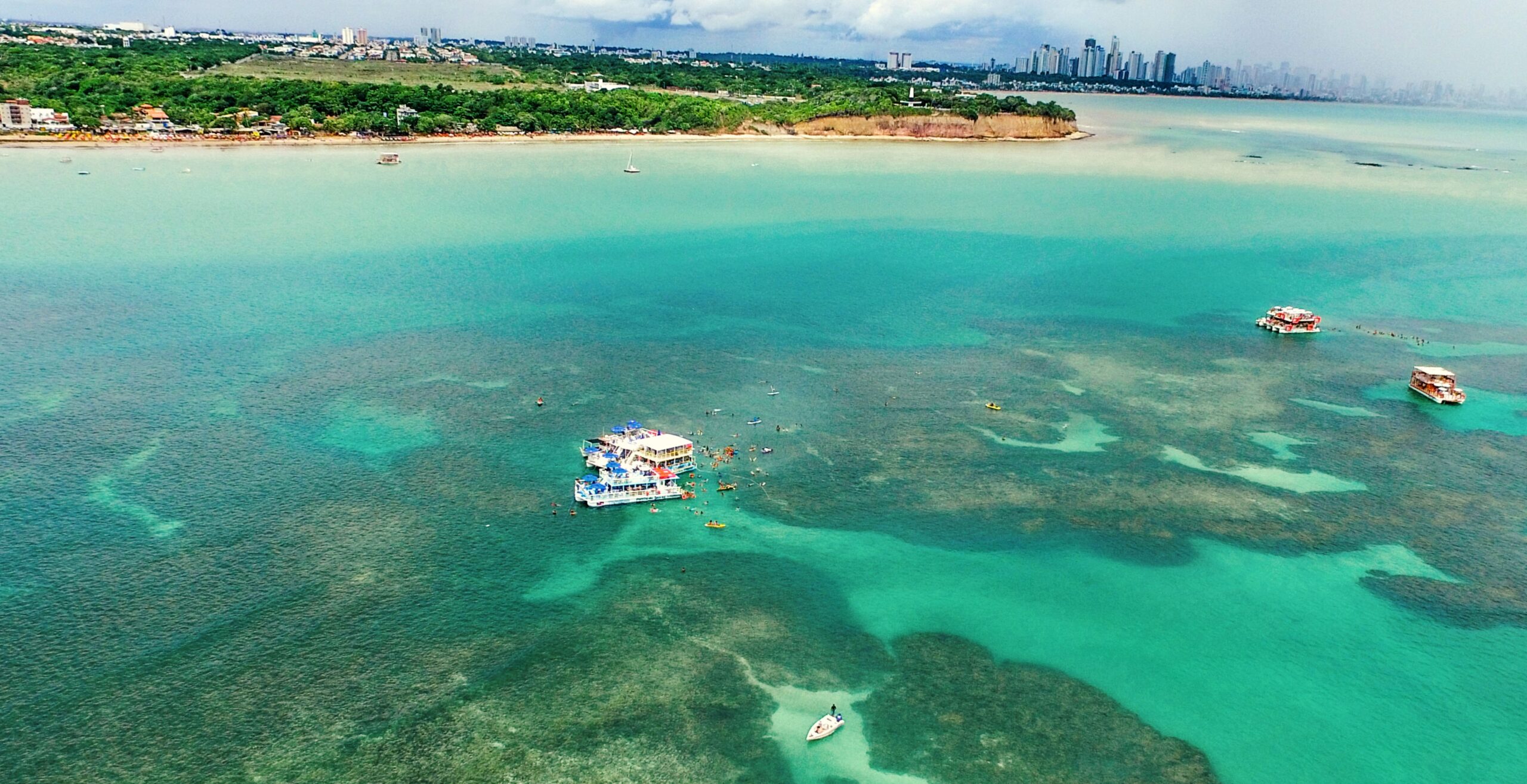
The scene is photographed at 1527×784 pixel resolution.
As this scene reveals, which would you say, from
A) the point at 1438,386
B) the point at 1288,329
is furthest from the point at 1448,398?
the point at 1288,329

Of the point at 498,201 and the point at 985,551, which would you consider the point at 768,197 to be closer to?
the point at 498,201

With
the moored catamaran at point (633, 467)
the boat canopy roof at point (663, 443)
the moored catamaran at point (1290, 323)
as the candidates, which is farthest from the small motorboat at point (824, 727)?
the moored catamaran at point (1290, 323)

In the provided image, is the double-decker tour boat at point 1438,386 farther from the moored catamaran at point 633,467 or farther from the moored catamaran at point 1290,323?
the moored catamaran at point 633,467

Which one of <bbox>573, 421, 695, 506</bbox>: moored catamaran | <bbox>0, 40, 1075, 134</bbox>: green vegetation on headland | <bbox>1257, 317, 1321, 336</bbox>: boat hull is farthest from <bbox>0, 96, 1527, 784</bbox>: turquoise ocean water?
<bbox>0, 40, 1075, 134</bbox>: green vegetation on headland

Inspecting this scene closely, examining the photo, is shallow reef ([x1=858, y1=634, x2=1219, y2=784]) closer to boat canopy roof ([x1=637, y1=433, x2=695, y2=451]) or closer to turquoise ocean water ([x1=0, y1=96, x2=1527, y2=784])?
turquoise ocean water ([x1=0, y1=96, x2=1527, y2=784])

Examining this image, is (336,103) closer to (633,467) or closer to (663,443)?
(663,443)

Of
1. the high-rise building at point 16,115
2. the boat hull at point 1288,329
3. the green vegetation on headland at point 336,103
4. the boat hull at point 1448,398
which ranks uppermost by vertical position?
the green vegetation on headland at point 336,103

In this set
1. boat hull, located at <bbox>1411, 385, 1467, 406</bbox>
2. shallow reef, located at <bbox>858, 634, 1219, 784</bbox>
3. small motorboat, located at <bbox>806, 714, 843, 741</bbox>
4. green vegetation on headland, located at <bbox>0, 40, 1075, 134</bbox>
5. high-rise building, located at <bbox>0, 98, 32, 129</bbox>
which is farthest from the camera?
green vegetation on headland, located at <bbox>0, 40, 1075, 134</bbox>
